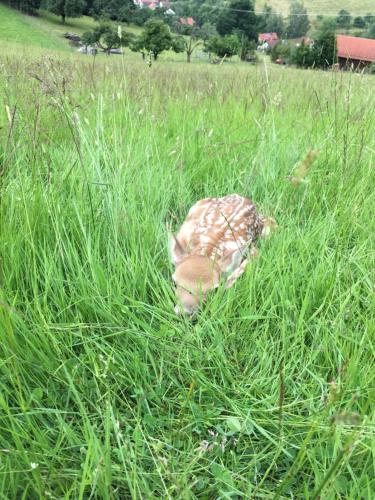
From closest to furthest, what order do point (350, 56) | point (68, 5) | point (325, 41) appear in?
point (350, 56), point (325, 41), point (68, 5)

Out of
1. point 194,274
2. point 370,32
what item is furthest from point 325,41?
point 194,274

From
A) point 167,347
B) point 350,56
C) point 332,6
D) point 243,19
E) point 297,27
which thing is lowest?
point 167,347

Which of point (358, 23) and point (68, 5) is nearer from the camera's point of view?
point (358, 23)

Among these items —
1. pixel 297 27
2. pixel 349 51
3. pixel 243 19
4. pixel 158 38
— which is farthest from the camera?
pixel 158 38

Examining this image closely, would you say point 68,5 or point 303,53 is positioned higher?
point 68,5

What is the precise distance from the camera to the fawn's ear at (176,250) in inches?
78.5

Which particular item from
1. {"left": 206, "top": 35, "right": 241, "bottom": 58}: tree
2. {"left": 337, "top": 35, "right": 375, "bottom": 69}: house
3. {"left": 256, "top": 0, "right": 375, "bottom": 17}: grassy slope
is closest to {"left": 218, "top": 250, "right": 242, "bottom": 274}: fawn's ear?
{"left": 337, "top": 35, "right": 375, "bottom": 69}: house

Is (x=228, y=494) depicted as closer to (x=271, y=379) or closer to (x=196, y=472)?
(x=196, y=472)

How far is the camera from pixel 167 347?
57.3 inches

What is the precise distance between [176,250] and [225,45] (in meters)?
2.93

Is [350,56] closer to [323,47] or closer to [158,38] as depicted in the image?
[323,47]

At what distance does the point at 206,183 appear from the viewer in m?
2.74

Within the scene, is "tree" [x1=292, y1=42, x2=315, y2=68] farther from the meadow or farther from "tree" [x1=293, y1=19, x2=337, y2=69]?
the meadow

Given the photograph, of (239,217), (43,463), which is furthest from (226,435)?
(239,217)
